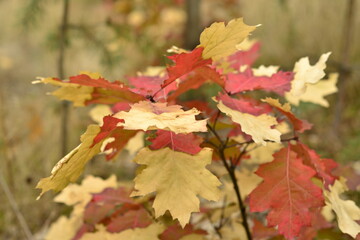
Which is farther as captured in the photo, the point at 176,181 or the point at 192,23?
the point at 192,23

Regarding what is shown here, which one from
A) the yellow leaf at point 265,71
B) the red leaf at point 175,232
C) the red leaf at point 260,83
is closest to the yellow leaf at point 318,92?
the yellow leaf at point 265,71

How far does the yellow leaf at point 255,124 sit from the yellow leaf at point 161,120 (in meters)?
0.08

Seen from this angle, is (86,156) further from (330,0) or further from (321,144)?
(330,0)

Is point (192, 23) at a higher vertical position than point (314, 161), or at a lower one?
lower

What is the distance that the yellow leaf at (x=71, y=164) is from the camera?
72 centimetres

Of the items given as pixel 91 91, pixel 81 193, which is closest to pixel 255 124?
pixel 91 91

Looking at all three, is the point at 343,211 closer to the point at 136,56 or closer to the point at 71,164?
the point at 71,164

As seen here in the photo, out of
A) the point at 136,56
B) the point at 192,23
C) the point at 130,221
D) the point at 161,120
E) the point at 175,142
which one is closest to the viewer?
the point at 161,120

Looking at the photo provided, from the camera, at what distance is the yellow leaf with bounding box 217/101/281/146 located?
29.5 inches

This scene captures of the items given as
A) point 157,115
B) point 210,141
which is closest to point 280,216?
point 210,141

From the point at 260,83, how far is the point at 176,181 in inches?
12.6

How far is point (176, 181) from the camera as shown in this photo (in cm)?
75

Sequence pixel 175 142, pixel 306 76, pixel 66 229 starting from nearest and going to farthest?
pixel 175 142 → pixel 306 76 → pixel 66 229

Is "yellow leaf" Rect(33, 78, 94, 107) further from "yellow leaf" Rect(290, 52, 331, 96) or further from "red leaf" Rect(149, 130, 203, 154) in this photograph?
"yellow leaf" Rect(290, 52, 331, 96)
